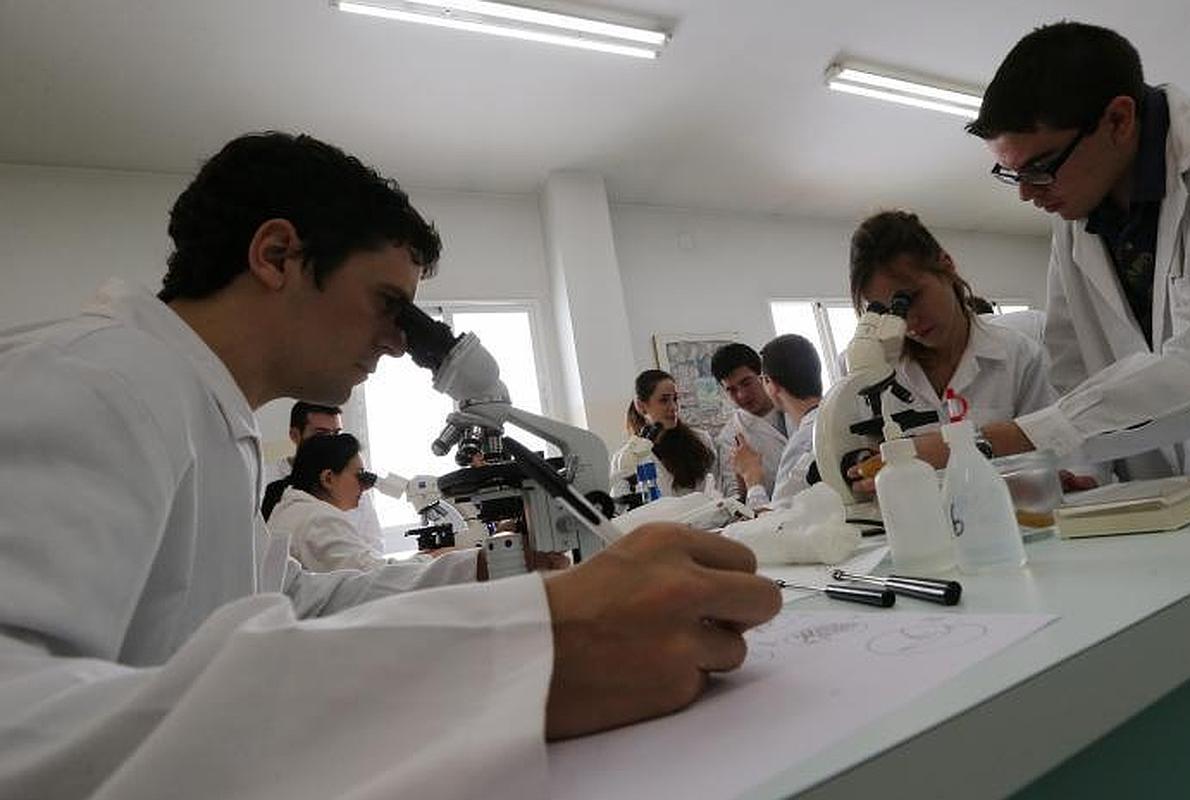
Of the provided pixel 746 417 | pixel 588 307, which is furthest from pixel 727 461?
pixel 588 307

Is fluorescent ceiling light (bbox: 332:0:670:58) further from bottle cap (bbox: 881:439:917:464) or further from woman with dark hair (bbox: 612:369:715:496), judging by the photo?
bottle cap (bbox: 881:439:917:464)

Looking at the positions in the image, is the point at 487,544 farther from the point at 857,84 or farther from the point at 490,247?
the point at 857,84

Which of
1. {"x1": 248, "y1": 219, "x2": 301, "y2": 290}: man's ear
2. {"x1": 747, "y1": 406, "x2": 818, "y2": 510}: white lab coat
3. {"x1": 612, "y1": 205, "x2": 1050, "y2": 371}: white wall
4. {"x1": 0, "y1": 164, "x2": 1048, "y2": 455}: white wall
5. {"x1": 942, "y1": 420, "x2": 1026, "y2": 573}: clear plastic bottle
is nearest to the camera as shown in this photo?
{"x1": 942, "y1": 420, "x2": 1026, "y2": 573}: clear plastic bottle

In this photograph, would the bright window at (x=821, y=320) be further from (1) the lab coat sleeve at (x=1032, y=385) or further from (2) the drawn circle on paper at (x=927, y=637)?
(2) the drawn circle on paper at (x=927, y=637)

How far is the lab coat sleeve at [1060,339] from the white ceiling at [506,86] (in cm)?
250

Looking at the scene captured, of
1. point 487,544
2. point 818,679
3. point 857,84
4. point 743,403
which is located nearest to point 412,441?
point 743,403


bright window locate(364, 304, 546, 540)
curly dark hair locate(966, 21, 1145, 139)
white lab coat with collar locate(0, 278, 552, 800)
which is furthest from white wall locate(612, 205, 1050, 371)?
white lab coat with collar locate(0, 278, 552, 800)

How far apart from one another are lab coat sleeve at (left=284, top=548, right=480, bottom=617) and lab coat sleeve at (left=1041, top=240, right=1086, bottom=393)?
4.88 ft

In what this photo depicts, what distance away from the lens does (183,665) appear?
330 millimetres

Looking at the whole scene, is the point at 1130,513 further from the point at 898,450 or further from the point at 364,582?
the point at 364,582

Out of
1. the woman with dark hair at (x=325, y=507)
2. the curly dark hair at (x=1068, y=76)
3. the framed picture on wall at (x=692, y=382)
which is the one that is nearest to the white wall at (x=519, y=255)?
the framed picture on wall at (x=692, y=382)

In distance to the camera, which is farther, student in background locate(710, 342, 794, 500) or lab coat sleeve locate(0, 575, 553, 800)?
student in background locate(710, 342, 794, 500)

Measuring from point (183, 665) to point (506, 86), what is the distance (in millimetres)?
3724

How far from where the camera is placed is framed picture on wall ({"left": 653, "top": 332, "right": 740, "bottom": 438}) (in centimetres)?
491
